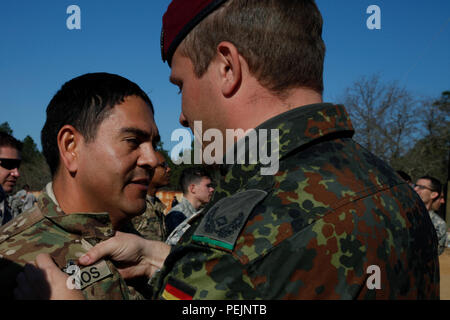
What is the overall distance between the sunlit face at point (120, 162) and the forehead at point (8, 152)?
4470 millimetres

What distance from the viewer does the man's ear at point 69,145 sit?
2189mm

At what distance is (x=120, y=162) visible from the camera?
7.27 feet

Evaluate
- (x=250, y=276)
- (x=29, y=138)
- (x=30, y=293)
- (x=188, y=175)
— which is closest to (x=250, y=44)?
(x=250, y=276)

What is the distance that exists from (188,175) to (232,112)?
6.27 meters

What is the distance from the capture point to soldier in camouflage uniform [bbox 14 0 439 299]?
1219 millimetres

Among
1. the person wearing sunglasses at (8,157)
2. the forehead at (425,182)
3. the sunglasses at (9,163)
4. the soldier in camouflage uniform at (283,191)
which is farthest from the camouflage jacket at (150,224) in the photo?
the forehead at (425,182)

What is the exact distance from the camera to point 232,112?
5.56ft

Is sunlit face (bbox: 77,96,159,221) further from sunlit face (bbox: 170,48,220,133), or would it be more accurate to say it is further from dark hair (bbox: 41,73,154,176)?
sunlit face (bbox: 170,48,220,133)

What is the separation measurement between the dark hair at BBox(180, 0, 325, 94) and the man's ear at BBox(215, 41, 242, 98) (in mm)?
27

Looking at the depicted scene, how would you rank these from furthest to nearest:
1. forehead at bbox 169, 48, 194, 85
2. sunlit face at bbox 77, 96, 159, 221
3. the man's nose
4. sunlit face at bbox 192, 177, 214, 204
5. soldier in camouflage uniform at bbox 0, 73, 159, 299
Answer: sunlit face at bbox 192, 177, 214, 204, the man's nose, sunlit face at bbox 77, 96, 159, 221, soldier in camouflage uniform at bbox 0, 73, 159, 299, forehead at bbox 169, 48, 194, 85

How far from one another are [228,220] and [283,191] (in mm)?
212

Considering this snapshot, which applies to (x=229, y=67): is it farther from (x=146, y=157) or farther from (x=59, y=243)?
(x=59, y=243)

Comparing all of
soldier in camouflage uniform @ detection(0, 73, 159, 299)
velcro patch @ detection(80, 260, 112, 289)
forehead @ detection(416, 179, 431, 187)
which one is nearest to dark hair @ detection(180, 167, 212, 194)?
forehead @ detection(416, 179, 431, 187)
